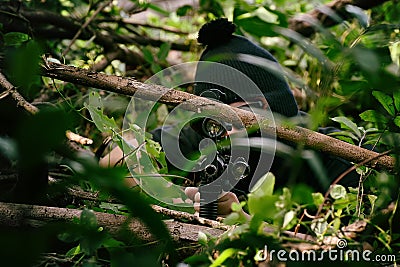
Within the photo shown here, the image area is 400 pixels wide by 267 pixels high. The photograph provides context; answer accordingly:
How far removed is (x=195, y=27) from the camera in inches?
88.0

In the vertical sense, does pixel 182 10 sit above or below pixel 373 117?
below

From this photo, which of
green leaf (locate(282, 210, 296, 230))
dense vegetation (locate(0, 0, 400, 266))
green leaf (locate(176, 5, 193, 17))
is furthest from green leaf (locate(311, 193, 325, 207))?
green leaf (locate(176, 5, 193, 17))

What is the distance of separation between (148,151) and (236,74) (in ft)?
1.51

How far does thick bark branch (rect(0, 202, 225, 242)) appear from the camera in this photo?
2.14 feet

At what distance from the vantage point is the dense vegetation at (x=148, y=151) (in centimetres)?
29

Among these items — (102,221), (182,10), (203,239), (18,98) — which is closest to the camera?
(203,239)

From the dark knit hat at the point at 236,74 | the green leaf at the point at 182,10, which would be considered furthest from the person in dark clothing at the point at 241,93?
the green leaf at the point at 182,10

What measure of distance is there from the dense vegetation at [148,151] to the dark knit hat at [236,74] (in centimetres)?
17

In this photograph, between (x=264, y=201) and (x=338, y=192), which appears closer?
(x=264, y=201)

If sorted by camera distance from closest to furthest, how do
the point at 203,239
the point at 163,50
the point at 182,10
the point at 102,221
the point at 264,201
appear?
1. the point at 264,201
2. the point at 203,239
3. the point at 102,221
4. the point at 163,50
5. the point at 182,10

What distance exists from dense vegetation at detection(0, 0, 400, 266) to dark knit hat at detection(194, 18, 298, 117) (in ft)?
0.55
